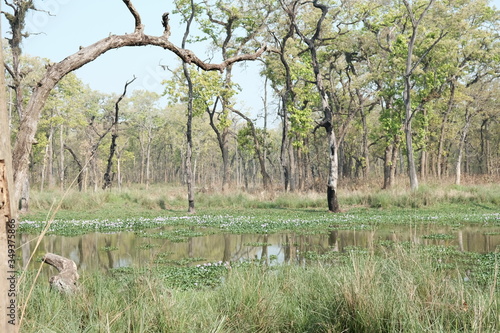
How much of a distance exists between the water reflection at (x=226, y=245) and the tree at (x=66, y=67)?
5210 millimetres

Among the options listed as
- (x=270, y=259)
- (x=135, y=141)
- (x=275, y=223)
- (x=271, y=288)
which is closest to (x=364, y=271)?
(x=271, y=288)

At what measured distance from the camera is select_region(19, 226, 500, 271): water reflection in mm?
9562

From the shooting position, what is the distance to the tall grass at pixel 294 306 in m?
3.33

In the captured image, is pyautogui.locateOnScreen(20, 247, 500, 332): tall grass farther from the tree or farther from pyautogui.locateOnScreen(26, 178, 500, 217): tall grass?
pyautogui.locateOnScreen(26, 178, 500, 217): tall grass

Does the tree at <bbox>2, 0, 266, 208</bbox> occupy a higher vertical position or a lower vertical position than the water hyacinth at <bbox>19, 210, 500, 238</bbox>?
higher

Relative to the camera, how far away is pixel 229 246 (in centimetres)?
1131

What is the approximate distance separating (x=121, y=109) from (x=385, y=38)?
109ft

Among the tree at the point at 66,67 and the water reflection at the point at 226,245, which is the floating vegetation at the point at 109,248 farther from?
the tree at the point at 66,67

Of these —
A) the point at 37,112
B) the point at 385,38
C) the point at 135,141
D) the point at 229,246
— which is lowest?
the point at 229,246

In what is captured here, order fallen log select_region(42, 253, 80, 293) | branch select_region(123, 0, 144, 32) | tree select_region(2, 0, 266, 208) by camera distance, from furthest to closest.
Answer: fallen log select_region(42, 253, 80, 293) → branch select_region(123, 0, 144, 32) → tree select_region(2, 0, 266, 208)

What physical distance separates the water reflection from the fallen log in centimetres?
307

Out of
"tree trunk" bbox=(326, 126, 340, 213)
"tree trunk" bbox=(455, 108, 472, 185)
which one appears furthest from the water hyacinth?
"tree trunk" bbox=(455, 108, 472, 185)

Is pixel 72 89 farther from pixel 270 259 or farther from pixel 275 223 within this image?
pixel 270 259

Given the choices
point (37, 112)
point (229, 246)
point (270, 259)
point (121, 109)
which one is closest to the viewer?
point (37, 112)
